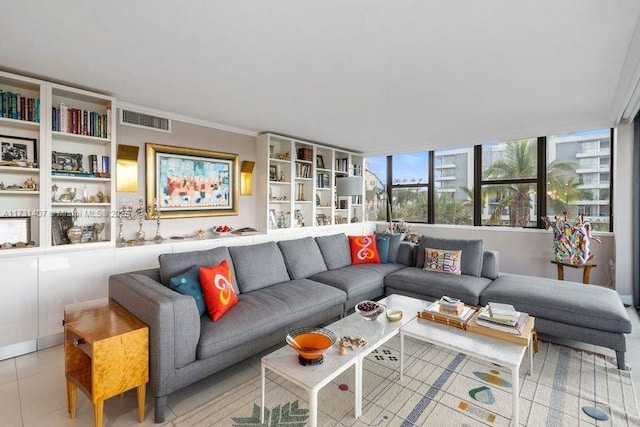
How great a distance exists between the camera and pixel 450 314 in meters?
2.25

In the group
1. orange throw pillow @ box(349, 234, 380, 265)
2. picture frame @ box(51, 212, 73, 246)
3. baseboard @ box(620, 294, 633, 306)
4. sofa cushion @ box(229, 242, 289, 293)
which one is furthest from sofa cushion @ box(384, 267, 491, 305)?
picture frame @ box(51, 212, 73, 246)

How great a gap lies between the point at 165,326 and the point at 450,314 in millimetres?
1879

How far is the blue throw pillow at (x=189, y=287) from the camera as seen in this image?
2229 millimetres

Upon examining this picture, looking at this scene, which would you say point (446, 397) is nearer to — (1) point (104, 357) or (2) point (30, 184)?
(1) point (104, 357)

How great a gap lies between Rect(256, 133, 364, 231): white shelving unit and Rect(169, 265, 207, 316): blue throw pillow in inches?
80.6

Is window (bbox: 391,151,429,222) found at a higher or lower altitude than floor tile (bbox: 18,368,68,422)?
higher

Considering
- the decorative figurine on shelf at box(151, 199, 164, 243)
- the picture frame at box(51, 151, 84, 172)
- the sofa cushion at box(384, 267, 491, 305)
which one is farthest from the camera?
the decorative figurine on shelf at box(151, 199, 164, 243)

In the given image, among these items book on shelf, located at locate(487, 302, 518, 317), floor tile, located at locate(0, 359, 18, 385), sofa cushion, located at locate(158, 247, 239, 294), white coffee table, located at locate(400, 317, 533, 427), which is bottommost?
floor tile, located at locate(0, 359, 18, 385)

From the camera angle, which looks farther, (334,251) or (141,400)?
(334,251)

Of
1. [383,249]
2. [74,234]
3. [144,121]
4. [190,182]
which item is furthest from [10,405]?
[383,249]

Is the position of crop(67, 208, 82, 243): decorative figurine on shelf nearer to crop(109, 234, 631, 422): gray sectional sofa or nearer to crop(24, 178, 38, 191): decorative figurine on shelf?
crop(24, 178, 38, 191): decorative figurine on shelf

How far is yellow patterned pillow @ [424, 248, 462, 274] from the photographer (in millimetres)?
3541

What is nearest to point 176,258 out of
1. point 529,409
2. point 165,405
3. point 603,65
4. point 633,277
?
point 165,405

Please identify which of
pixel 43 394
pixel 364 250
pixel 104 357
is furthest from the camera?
pixel 364 250
